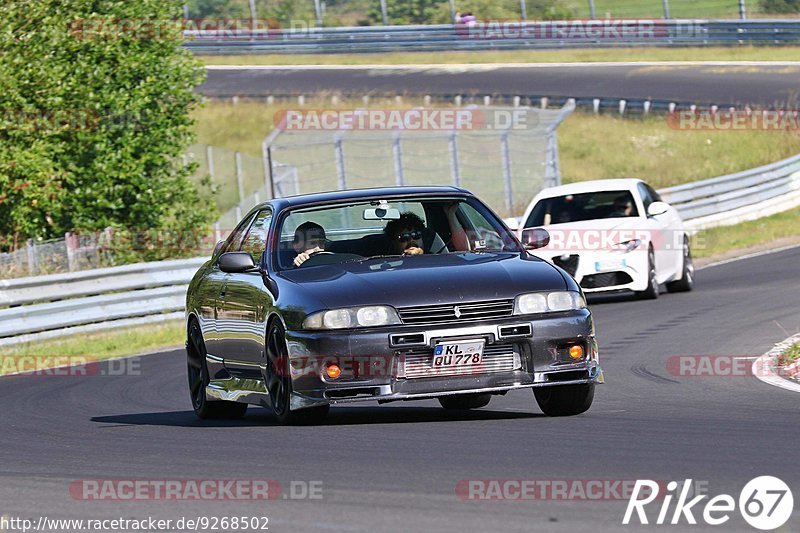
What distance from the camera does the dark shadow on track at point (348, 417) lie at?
10.3m

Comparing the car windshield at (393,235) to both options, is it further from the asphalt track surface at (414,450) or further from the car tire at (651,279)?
the car tire at (651,279)

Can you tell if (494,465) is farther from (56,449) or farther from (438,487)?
(56,449)

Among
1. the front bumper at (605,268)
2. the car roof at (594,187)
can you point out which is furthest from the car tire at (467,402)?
the car roof at (594,187)

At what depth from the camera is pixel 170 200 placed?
28.6 meters

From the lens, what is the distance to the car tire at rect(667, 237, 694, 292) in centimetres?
2142

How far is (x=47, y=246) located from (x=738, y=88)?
26.0m

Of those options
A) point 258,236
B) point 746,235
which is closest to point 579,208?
point 746,235

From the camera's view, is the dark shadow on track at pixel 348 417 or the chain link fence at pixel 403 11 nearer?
the dark shadow on track at pixel 348 417

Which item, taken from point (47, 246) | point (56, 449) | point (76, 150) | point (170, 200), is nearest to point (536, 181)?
point (170, 200)

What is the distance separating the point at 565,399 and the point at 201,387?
9.53 feet

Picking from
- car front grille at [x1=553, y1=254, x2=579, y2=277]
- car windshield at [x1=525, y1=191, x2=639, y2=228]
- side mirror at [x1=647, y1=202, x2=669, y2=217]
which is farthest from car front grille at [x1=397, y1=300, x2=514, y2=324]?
car windshield at [x1=525, y1=191, x2=639, y2=228]

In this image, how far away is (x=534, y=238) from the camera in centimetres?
1080

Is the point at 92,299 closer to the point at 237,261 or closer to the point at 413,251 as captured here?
the point at 237,261

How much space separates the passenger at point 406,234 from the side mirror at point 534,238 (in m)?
0.71
